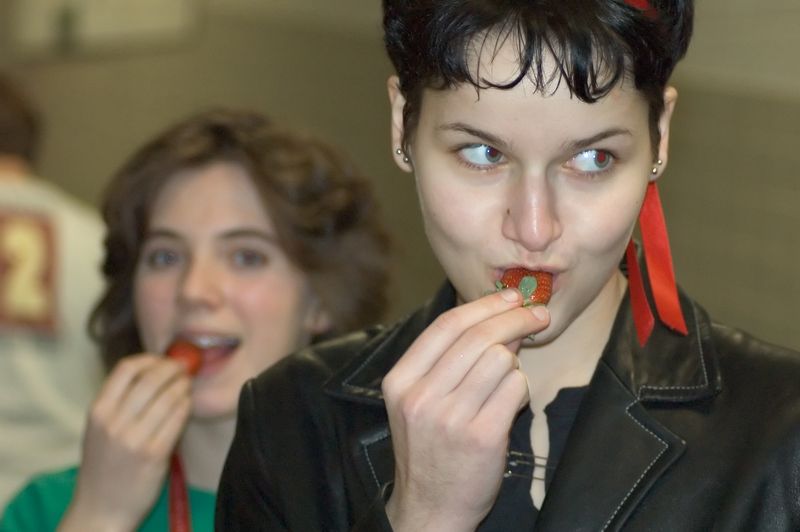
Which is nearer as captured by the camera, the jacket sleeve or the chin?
the jacket sleeve

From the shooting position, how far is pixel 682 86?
392 centimetres

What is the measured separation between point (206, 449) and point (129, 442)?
0.22 metres

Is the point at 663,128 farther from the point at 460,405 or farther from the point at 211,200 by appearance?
the point at 211,200

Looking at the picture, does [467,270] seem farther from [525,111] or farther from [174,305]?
[174,305]

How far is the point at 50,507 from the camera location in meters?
2.38

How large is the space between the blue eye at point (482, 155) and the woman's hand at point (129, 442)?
990 millimetres

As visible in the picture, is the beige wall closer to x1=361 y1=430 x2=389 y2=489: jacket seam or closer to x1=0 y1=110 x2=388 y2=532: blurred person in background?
x1=0 y1=110 x2=388 y2=532: blurred person in background

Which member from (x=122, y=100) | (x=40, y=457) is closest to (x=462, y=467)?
(x=40, y=457)

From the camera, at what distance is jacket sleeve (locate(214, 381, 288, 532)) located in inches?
66.6

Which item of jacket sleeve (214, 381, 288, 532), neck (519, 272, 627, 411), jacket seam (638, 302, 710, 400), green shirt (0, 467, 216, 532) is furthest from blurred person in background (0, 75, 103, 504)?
jacket seam (638, 302, 710, 400)

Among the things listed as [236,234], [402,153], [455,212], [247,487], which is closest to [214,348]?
[236,234]

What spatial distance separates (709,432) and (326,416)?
1.59ft

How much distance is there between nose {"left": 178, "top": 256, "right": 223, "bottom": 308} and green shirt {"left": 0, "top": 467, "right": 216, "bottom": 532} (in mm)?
331

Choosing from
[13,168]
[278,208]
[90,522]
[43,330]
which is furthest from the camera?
[13,168]
